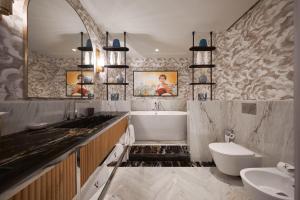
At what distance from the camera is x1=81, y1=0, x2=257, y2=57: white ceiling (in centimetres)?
231

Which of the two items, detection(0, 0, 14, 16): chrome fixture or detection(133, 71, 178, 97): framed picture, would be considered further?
detection(133, 71, 178, 97): framed picture

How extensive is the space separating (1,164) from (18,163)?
2.0 inches

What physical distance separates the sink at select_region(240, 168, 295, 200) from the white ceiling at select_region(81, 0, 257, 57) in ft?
7.41

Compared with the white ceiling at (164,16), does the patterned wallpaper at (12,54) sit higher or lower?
lower

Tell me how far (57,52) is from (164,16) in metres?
1.77

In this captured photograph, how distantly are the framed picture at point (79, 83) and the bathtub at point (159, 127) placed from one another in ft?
5.58

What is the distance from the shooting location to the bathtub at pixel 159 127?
3.90 m

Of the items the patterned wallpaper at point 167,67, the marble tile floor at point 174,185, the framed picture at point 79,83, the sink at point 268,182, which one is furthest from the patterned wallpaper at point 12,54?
the patterned wallpaper at point 167,67

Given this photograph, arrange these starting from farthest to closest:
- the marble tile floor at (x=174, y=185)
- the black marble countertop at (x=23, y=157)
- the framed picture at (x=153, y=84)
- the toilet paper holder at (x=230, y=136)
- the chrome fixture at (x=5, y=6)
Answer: the framed picture at (x=153, y=84), the toilet paper holder at (x=230, y=136), the marble tile floor at (x=174, y=185), the chrome fixture at (x=5, y=6), the black marble countertop at (x=23, y=157)

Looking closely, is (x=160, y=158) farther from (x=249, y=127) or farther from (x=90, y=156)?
(x=90, y=156)

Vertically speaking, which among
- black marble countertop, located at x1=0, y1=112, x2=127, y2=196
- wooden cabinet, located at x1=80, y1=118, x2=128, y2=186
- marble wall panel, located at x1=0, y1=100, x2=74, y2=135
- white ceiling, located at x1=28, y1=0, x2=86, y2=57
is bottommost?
wooden cabinet, located at x1=80, y1=118, x2=128, y2=186

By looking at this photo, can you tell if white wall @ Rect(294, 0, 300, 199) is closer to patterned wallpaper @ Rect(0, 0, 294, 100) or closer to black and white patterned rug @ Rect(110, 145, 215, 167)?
patterned wallpaper @ Rect(0, 0, 294, 100)

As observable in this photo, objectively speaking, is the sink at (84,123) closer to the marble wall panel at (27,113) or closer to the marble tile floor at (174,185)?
the marble wall panel at (27,113)

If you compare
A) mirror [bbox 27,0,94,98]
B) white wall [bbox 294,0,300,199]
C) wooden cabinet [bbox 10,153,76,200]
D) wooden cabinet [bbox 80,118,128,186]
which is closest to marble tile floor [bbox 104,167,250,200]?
wooden cabinet [bbox 80,118,128,186]
